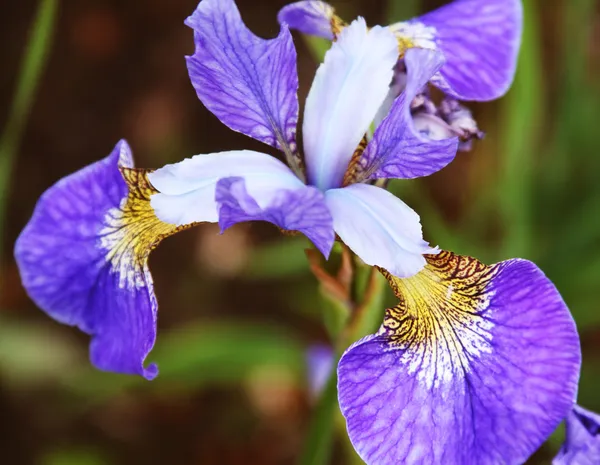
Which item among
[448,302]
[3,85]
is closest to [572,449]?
[448,302]

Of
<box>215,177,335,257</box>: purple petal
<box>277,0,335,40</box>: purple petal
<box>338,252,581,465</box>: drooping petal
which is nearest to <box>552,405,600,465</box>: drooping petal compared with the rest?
<box>338,252,581,465</box>: drooping petal

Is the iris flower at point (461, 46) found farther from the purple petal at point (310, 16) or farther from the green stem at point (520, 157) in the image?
the green stem at point (520, 157)

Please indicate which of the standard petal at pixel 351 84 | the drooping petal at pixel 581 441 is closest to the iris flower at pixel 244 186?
the standard petal at pixel 351 84

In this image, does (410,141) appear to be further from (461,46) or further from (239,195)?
(461,46)

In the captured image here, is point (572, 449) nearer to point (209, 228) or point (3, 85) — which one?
point (209, 228)

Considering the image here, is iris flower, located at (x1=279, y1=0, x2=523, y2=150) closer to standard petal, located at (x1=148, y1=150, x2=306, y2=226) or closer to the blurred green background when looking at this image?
standard petal, located at (x1=148, y1=150, x2=306, y2=226)

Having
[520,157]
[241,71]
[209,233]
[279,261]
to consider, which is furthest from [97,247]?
[209,233]

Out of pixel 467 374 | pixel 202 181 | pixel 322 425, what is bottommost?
pixel 322 425
